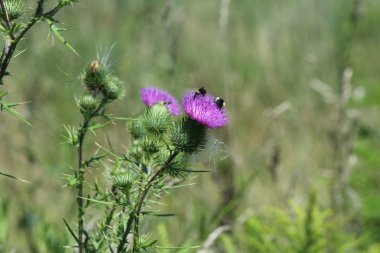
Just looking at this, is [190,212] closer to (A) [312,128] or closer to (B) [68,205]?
(B) [68,205]

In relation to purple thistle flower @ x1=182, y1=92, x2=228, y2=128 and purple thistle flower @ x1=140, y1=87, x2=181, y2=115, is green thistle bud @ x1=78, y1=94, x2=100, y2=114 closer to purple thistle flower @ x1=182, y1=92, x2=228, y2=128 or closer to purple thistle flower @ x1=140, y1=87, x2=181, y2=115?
purple thistle flower @ x1=140, y1=87, x2=181, y2=115

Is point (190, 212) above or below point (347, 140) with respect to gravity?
below

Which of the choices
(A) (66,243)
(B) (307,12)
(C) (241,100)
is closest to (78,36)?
(C) (241,100)

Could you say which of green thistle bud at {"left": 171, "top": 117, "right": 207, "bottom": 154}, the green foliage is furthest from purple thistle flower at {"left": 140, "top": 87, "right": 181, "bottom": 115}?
the green foliage

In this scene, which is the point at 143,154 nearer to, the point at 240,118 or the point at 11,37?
the point at 11,37

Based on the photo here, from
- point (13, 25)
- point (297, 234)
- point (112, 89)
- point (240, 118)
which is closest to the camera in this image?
point (13, 25)

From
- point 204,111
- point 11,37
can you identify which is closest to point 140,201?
point 204,111

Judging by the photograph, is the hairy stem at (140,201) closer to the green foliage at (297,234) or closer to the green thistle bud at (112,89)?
the green thistle bud at (112,89)

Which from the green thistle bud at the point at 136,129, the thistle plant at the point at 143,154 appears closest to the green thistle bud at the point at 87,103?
the thistle plant at the point at 143,154
